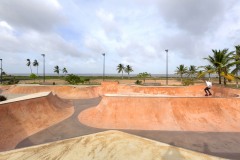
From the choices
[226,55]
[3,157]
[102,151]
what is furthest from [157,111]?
[226,55]

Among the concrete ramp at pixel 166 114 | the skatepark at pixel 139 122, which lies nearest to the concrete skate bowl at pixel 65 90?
the skatepark at pixel 139 122

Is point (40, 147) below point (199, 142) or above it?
above

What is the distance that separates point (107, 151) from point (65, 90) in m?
24.9

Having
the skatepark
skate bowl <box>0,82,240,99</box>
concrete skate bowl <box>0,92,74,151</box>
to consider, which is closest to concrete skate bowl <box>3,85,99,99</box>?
skate bowl <box>0,82,240,99</box>

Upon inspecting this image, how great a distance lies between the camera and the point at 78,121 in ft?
48.2

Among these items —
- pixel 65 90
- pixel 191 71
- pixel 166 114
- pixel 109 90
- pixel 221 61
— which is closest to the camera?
pixel 166 114

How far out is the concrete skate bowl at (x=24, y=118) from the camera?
1047cm

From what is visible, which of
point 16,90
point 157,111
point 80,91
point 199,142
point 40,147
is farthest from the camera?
point 16,90

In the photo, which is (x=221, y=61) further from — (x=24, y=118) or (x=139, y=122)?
(x=24, y=118)

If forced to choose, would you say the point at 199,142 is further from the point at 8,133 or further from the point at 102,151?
the point at 8,133

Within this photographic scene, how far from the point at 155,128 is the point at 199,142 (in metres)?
3.09

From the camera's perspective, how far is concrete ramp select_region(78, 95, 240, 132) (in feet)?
42.2

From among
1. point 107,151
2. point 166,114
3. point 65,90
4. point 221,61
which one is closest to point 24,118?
point 107,151

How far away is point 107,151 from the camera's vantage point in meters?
6.42
